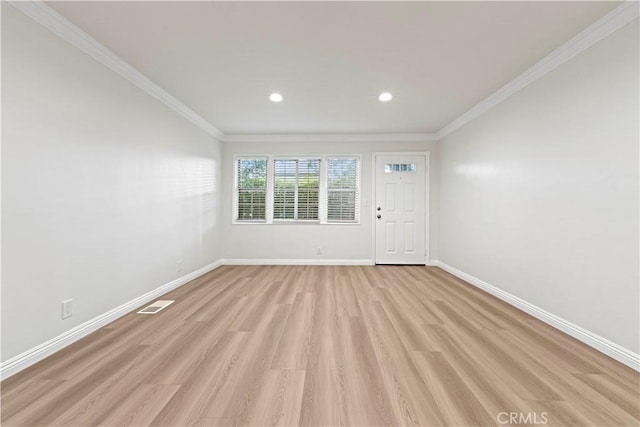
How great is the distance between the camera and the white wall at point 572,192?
1.76 meters

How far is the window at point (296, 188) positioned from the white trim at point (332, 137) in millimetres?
418

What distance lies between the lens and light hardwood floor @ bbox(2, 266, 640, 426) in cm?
128

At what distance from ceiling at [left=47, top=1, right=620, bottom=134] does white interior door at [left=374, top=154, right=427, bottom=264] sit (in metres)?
1.56

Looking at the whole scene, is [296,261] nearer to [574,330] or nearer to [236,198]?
[236,198]

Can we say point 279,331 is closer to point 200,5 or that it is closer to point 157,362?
point 157,362

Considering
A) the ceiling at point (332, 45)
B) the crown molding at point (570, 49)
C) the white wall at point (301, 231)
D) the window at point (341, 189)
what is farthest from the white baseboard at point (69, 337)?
the crown molding at point (570, 49)

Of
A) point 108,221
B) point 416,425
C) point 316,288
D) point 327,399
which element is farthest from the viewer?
point 316,288

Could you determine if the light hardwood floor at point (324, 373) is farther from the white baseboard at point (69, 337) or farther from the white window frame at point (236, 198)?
the white window frame at point (236, 198)

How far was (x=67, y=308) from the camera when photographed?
1.94 meters

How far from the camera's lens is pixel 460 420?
1234mm

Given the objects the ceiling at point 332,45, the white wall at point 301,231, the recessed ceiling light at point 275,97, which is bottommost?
the white wall at point 301,231

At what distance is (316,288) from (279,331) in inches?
50.0

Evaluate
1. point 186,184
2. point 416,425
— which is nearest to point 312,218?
point 186,184

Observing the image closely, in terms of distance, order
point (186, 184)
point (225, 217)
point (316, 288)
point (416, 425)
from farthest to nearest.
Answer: point (225, 217) < point (186, 184) < point (316, 288) < point (416, 425)
